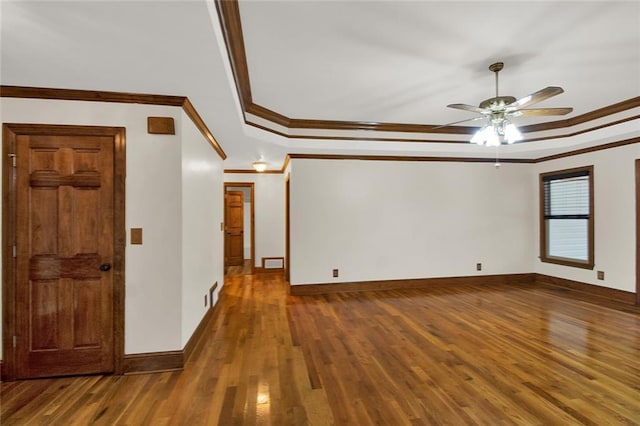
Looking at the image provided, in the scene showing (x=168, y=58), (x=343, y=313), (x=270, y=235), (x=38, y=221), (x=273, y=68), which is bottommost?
(x=343, y=313)

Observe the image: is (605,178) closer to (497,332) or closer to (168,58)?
(497,332)

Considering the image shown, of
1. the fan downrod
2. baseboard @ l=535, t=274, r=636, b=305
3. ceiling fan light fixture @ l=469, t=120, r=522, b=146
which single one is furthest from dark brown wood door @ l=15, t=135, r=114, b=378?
baseboard @ l=535, t=274, r=636, b=305

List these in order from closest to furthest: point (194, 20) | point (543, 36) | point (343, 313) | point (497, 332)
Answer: point (194, 20) → point (543, 36) → point (497, 332) → point (343, 313)

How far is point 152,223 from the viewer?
252 centimetres

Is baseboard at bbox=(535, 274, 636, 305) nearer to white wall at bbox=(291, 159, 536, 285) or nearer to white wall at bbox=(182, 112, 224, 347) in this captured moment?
white wall at bbox=(291, 159, 536, 285)

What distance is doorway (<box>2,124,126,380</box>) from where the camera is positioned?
7.67 ft

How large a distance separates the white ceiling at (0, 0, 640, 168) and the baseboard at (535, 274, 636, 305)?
2.87 meters

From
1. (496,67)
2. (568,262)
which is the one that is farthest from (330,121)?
(568,262)

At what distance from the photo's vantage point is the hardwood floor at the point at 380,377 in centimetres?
193

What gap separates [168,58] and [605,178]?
19.8 ft

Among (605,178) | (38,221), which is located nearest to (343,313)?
(38,221)

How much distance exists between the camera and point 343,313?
3926mm

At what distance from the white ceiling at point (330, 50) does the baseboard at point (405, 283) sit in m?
2.81

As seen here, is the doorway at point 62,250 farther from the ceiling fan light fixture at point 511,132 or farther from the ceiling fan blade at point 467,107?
the ceiling fan light fixture at point 511,132
